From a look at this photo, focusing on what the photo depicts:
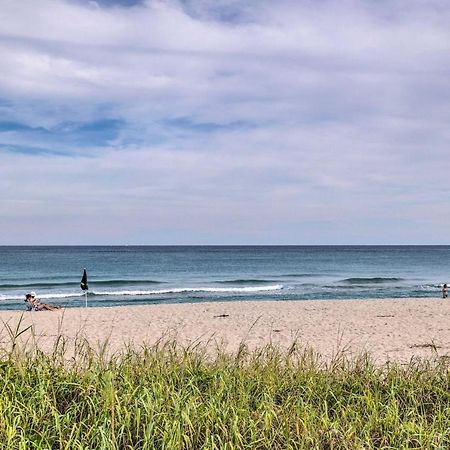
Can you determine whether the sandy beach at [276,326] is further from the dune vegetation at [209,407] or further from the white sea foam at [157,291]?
the white sea foam at [157,291]

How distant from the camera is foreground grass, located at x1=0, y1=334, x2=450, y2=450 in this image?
3713 mm

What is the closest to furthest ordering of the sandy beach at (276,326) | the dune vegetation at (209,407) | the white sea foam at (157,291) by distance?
the dune vegetation at (209,407) < the sandy beach at (276,326) < the white sea foam at (157,291)

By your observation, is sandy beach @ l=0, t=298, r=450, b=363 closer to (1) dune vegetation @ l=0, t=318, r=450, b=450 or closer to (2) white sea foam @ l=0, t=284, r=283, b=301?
(1) dune vegetation @ l=0, t=318, r=450, b=450

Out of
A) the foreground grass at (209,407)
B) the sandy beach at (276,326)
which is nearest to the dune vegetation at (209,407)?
the foreground grass at (209,407)

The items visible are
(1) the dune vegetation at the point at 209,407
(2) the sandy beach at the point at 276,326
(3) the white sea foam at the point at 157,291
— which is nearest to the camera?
(1) the dune vegetation at the point at 209,407

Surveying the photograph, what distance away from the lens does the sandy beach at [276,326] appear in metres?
12.8

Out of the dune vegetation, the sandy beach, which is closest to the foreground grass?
the dune vegetation

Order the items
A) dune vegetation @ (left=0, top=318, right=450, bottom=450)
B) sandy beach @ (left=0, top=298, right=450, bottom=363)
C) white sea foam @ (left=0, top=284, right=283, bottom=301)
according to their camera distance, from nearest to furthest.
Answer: dune vegetation @ (left=0, top=318, right=450, bottom=450), sandy beach @ (left=0, top=298, right=450, bottom=363), white sea foam @ (left=0, top=284, right=283, bottom=301)

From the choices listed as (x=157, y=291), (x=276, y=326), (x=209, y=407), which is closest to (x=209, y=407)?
(x=209, y=407)

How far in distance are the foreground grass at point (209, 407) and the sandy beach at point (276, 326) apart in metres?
5.80

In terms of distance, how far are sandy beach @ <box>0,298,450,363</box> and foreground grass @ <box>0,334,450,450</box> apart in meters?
5.80

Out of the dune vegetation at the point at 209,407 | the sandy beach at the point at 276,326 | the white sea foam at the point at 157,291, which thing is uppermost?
the dune vegetation at the point at 209,407

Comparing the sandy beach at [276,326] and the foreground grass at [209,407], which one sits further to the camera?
the sandy beach at [276,326]

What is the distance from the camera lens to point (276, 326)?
54.9ft
